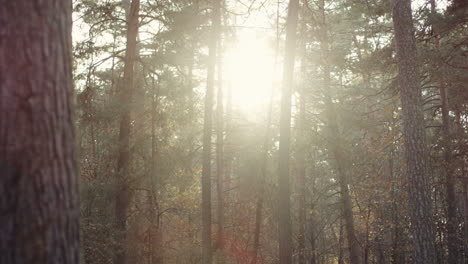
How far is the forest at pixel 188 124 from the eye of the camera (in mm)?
2182

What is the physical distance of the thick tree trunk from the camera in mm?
10258

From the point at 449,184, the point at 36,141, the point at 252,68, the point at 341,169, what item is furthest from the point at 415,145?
the point at 252,68

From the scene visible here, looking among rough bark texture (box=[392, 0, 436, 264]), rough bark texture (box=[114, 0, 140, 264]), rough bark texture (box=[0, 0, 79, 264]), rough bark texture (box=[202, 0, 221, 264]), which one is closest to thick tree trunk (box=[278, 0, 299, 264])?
rough bark texture (box=[202, 0, 221, 264])

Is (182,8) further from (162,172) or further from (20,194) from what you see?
(20,194)

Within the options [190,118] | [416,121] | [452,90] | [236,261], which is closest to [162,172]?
[190,118]

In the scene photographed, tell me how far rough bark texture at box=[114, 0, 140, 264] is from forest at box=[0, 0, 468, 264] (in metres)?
0.04

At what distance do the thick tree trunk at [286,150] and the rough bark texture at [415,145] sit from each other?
111 inches

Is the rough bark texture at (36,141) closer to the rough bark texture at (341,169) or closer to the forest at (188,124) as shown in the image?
the forest at (188,124)

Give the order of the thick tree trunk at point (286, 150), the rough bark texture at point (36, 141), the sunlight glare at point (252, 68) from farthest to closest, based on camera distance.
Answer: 1. the sunlight glare at point (252, 68)
2. the thick tree trunk at point (286, 150)
3. the rough bark texture at point (36, 141)

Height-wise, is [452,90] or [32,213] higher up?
[452,90]

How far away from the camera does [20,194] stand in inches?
82.9

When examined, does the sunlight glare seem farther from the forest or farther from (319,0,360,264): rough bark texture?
(319,0,360,264): rough bark texture

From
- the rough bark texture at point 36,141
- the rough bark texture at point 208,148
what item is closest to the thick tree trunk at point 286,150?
the rough bark texture at point 208,148

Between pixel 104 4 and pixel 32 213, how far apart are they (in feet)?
37.1
